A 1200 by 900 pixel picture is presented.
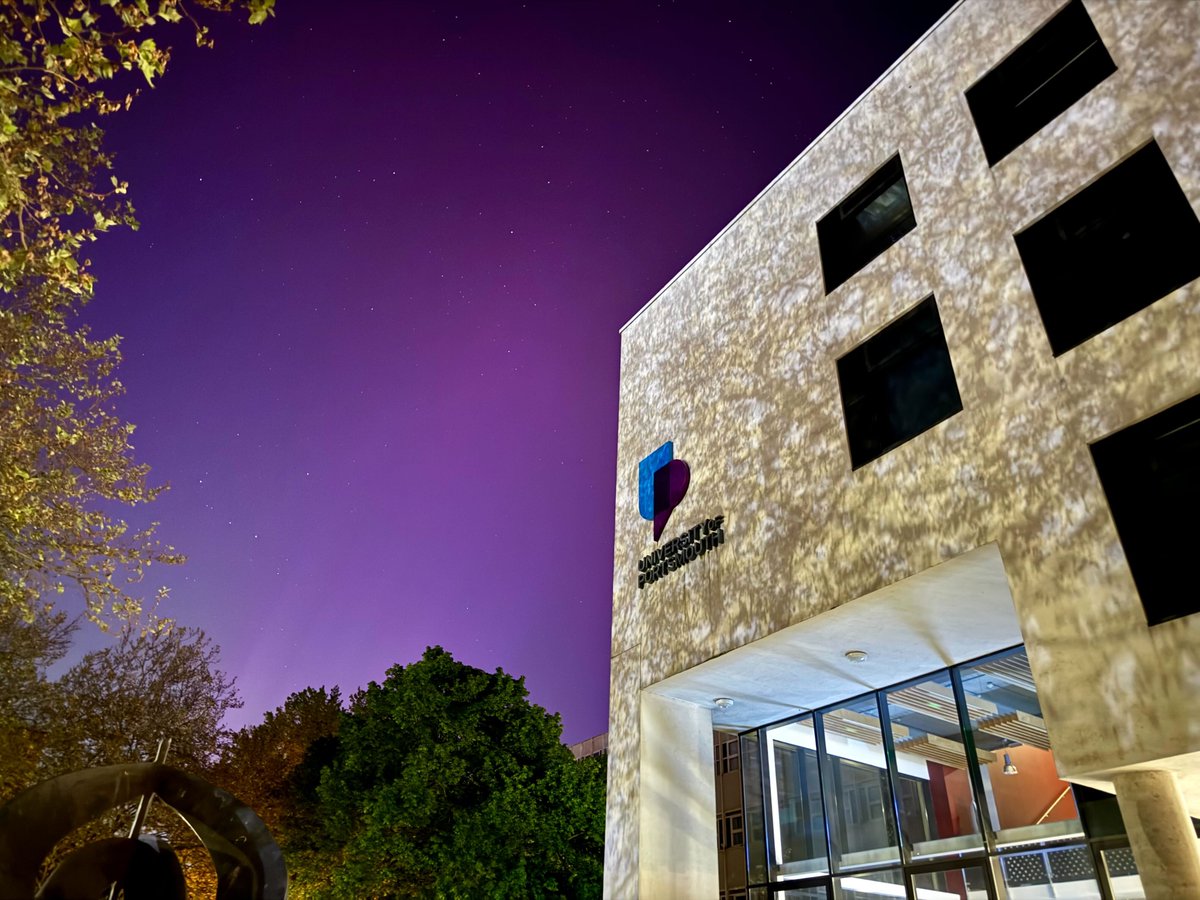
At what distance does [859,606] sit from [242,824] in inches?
261

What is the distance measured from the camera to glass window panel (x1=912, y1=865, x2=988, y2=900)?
9.18 m

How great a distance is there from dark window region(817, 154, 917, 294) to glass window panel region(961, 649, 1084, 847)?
18.4ft

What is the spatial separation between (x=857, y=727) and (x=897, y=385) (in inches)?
205

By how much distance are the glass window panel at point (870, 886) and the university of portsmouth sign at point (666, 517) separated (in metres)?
4.80

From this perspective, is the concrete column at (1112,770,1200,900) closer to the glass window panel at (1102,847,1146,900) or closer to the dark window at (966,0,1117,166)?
the glass window panel at (1102,847,1146,900)

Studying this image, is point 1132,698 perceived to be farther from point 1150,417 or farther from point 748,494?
point 748,494

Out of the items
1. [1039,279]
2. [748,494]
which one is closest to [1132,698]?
[1039,279]

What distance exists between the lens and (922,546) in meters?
8.39

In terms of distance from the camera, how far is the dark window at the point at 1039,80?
8.92m

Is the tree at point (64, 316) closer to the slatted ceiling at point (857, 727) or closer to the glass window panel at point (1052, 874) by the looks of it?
the slatted ceiling at point (857, 727)

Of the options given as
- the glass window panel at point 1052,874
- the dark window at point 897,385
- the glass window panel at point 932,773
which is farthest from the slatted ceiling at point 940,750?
the dark window at point 897,385

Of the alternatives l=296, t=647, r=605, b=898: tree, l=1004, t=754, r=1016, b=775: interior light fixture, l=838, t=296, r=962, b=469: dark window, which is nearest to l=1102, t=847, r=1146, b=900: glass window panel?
l=1004, t=754, r=1016, b=775: interior light fixture

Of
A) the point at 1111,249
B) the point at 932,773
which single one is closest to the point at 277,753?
the point at 932,773

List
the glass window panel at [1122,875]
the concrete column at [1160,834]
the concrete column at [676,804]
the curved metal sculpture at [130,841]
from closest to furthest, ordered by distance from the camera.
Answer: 1. the curved metal sculpture at [130,841]
2. the concrete column at [1160,834]
3. the glass window panel at [1122,875]
4. the concrete column at [676,804]
